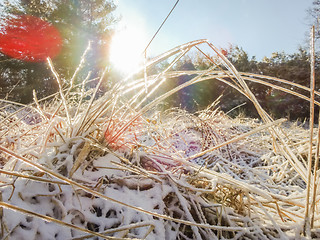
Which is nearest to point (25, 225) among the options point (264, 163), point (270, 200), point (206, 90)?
point (270, 200)

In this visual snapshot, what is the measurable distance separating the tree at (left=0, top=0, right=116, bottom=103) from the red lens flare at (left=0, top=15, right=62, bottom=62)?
0.63 feet

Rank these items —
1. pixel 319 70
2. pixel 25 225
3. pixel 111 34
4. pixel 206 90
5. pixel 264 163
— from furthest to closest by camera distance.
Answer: pixel 111 34
pixel 206 90
pixel 319 70
pixel 264 163
pixel 25 225

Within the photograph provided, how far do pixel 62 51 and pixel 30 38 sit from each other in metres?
1.11

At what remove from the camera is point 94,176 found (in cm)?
37

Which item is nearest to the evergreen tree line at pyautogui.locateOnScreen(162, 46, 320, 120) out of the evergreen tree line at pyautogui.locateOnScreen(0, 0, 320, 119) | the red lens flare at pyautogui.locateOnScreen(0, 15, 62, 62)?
the evergreen tree line at pyautogui.locateOnScreen(0, 0, 320, 119)

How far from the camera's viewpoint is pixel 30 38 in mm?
6773

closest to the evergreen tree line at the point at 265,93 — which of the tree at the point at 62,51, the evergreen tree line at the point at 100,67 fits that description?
the evergreen tree line at the point at 100,67

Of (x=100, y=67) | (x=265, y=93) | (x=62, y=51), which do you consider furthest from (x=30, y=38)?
(x=265, y=93)

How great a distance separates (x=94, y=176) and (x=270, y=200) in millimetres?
350

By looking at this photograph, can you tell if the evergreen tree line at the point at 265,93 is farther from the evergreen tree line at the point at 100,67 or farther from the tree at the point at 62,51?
the tree at the point at 62,51

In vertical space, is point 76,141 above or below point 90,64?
below

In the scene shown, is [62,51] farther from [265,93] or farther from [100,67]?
[265,93]

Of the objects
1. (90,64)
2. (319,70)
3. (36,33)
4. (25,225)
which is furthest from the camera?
(90,64)

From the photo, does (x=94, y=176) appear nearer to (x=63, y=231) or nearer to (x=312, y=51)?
(x=63, y=231)
